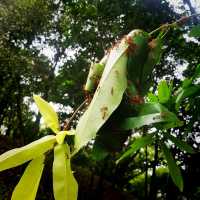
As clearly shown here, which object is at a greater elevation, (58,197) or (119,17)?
(119,17)

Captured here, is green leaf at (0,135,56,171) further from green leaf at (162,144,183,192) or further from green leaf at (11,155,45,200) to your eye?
green leaf at (162,144,183,192)

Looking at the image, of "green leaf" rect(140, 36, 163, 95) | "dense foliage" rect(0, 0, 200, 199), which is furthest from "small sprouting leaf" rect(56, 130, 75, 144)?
"dense foliage" rect(0, 0, 200, 199)

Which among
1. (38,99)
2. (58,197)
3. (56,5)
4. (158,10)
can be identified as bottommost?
(58,197)

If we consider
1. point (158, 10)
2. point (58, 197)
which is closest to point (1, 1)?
point (158, 10)

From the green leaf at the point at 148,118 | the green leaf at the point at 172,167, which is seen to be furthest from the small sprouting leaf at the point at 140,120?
the green leaf at the point at 172,167

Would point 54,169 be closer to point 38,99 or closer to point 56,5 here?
point 38,99

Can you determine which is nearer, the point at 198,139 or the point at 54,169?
the point at 54,169

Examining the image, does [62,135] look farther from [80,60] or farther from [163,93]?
[80,60]

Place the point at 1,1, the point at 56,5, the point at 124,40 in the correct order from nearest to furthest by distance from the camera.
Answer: the point at 124,40
the point at 1,1
the point at 56,5
